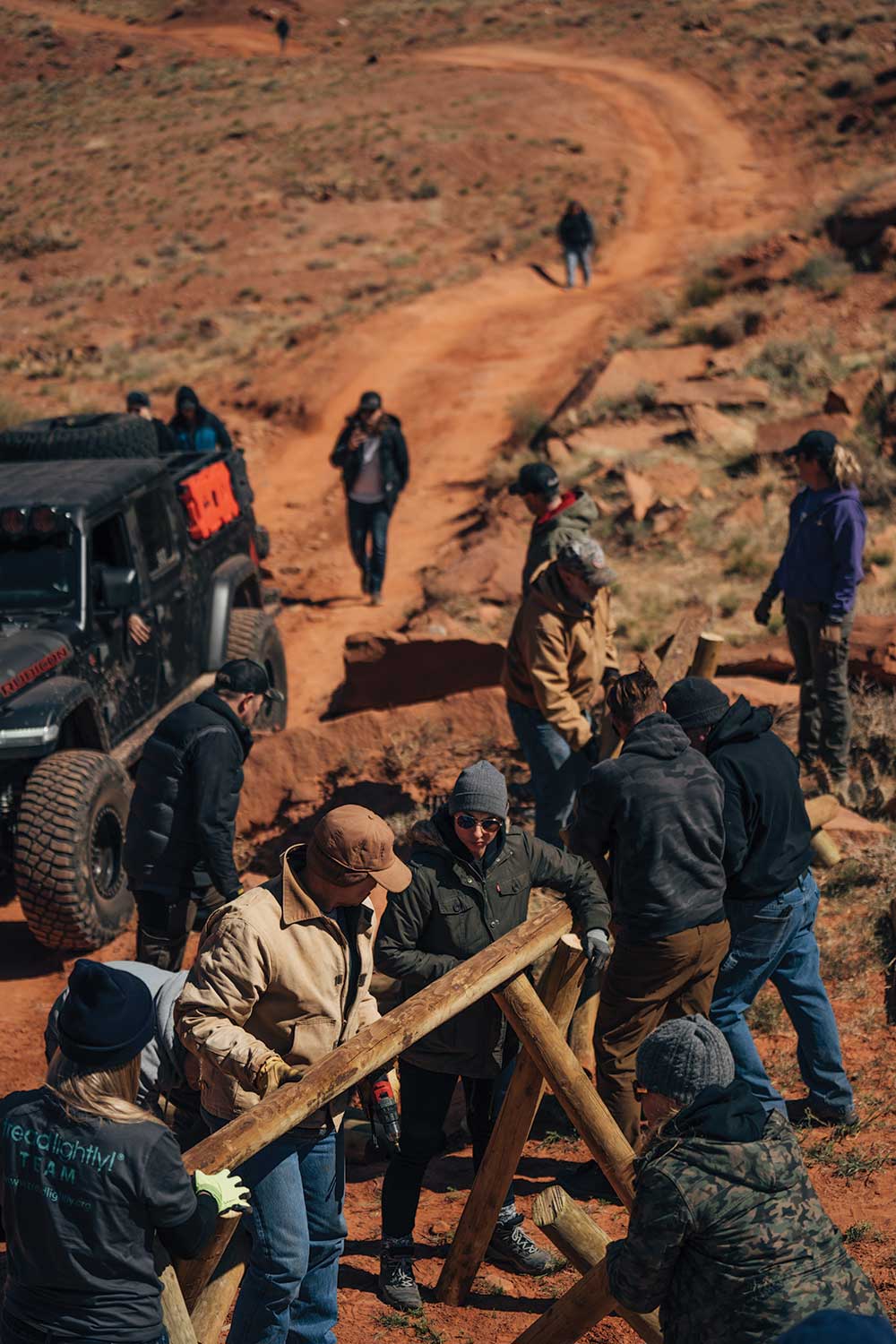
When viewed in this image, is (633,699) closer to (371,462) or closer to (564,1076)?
(564,1076)

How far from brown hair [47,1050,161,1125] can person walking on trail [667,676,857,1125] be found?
8.43ft

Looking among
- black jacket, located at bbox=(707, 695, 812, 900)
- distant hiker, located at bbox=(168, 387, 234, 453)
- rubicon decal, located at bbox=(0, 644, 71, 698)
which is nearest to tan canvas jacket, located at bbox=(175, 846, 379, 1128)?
black jacket, located at bbox=(707, 695, 812, 900)

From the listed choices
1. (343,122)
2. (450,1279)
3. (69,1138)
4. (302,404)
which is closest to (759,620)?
(450,1279)

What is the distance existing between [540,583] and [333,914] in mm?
2878

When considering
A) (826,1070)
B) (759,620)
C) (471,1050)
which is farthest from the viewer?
(759,620)

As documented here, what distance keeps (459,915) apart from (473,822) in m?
0.35

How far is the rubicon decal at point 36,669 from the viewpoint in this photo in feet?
23.1

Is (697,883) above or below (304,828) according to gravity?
above

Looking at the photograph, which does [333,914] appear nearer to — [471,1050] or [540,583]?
[471,1050]

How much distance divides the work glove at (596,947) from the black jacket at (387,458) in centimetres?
772

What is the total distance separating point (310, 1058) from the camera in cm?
397

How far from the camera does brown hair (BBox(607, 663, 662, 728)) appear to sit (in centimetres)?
496

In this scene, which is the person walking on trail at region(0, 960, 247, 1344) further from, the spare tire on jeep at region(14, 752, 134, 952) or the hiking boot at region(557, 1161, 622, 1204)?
the spare tire on jeep at region(14, 752, 134, 952)

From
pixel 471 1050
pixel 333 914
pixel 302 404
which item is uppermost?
pixel 333 914
